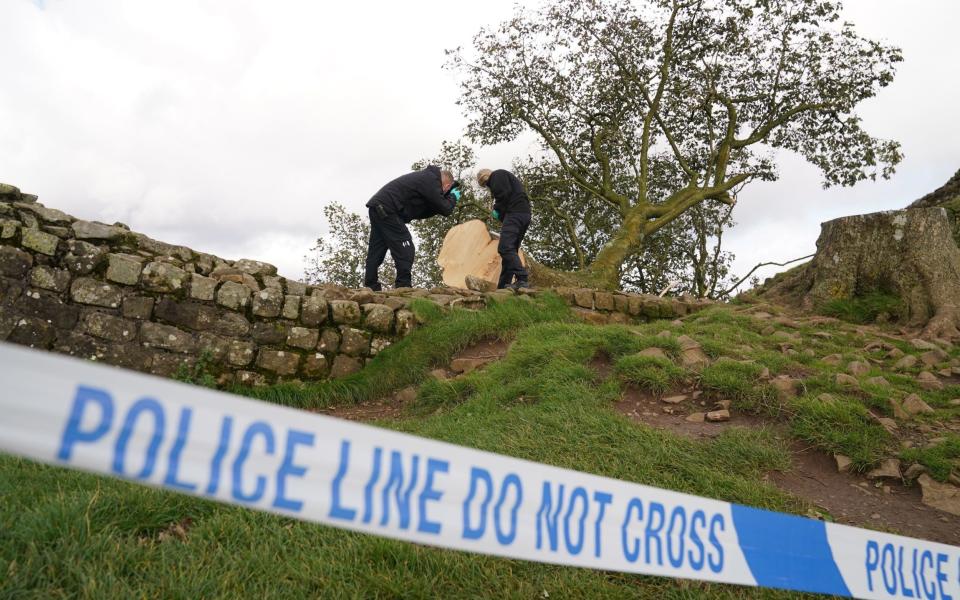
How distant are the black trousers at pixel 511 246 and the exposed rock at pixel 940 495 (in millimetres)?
5588

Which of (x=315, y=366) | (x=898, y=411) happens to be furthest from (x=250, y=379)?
(x=898, y=411)

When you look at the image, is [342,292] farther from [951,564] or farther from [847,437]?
[951,564]

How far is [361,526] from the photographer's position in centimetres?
123

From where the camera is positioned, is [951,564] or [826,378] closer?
[951,564]

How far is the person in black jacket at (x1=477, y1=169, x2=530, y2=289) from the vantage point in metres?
8.39

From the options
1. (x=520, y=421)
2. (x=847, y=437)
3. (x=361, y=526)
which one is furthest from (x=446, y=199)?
(x=361, y=526)

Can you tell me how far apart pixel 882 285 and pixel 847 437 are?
173 inches

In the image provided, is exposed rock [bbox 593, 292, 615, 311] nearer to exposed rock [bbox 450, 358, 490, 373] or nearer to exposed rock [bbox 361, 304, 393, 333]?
exposed rock [bbox 450, 358, 490, 373]

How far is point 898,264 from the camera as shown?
6879 mm

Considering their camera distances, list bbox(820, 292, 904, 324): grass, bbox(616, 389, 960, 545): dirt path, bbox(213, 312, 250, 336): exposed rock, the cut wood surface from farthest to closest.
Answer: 1. the cut wood surface
2. bbox(820, 292, 904, 324): grass
3. bbox(213, 312, 250, 336): exposed rock
4. bbox(616, 389, 960, 545): dirt path

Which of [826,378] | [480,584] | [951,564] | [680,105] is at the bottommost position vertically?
[480,584]

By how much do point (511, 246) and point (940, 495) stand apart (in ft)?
19.5

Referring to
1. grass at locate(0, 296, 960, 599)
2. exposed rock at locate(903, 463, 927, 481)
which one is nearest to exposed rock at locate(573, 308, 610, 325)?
grass at locate(0, 296, 960, 599)

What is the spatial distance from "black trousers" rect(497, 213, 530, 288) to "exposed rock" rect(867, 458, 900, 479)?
17.6 feet
